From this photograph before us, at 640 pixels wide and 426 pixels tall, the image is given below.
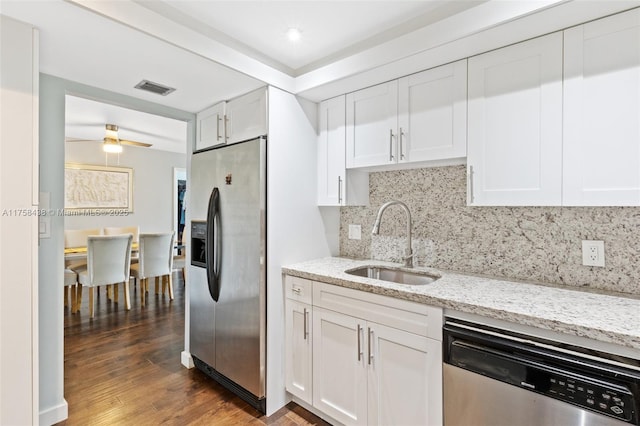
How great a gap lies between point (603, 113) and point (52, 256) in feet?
9.43

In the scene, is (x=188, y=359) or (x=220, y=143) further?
(x=188, y=359)

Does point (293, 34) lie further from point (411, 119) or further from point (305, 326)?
point (305, 326)

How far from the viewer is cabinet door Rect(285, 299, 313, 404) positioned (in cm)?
202

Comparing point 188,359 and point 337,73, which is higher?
point 337,73

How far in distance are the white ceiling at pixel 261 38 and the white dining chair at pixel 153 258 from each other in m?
2.63

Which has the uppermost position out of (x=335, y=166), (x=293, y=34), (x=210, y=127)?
(x=293, y=34)

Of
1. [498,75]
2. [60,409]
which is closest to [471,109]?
[498,75]

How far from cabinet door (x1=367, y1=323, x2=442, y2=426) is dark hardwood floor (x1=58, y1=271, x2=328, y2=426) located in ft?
1.87

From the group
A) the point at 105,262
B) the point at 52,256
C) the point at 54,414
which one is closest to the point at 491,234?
the point at 52,256

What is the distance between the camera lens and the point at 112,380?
2.46 meters

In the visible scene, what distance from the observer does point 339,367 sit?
185 cm

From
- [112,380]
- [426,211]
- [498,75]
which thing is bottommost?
[112,380]

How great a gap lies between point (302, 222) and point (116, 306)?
3.37 metres

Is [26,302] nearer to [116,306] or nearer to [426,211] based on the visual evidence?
[426,211]
